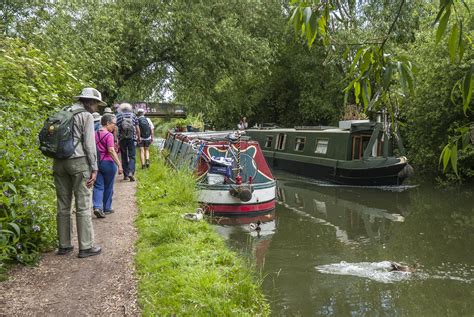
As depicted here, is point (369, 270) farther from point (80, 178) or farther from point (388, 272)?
point (80, 178)

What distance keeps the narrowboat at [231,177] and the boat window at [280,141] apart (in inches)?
344

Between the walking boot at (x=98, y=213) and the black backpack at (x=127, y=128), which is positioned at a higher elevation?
the black backpack at (x=127, y=128)

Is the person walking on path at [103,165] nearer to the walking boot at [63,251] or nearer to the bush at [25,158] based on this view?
the bush at [25,158]

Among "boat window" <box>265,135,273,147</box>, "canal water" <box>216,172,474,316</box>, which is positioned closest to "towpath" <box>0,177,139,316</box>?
"canal water" <box>216,172,474,316</box>

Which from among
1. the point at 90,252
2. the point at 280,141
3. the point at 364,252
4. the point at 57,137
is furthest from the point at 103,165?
the point at 280,141

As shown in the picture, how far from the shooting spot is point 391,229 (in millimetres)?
9695

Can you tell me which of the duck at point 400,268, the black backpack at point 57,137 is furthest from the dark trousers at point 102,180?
the duck at point 400,268

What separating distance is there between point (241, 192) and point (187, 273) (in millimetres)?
5256

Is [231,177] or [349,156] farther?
[349,156]

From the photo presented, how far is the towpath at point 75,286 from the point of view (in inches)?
136

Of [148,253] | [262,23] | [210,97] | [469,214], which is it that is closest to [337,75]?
[262,23]

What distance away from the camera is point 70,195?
4.51 metres

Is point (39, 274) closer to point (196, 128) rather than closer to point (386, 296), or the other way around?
point (386, 296)

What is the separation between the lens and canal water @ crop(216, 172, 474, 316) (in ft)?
18.8
